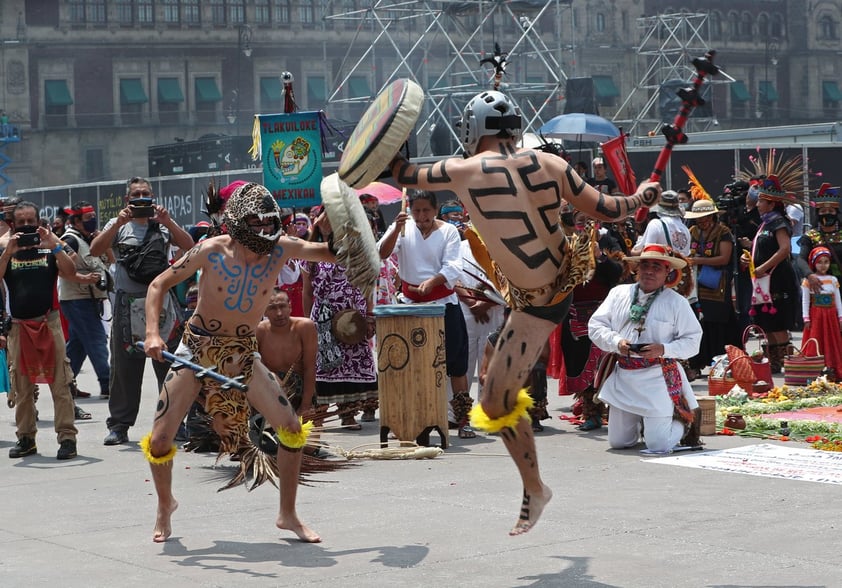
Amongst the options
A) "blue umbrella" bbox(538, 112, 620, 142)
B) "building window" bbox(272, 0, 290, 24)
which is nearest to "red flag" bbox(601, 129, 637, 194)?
"blue umbrella" bbox(538, 112, 620, 142)

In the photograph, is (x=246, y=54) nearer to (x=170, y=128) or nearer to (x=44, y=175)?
(x=170, y=128)

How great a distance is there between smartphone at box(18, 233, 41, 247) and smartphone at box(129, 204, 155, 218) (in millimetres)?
720

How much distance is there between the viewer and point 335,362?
11.0 metres

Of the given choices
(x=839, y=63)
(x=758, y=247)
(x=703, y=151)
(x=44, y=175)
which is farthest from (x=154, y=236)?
(x=839, y=63)

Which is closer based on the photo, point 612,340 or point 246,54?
point 612,340

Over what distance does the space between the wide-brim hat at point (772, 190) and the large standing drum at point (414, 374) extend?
507 cm

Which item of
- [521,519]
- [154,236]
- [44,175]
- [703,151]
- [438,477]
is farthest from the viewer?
[44,175]

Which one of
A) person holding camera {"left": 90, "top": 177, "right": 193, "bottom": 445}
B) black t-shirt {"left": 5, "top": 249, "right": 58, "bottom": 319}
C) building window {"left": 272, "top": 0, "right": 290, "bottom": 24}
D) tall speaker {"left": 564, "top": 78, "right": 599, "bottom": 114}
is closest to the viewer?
black t-shirt {"left": 5, "top": 249, "right": 58, "bottom": 319}

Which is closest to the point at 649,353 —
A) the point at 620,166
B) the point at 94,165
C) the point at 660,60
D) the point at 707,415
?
the point at 707,415

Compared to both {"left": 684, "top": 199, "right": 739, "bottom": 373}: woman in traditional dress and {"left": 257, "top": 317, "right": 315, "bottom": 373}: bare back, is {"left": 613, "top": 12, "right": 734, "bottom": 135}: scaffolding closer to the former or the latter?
{"left": 684, "top": 199, "right": 739, "bottom": 373}: woman in traditional dress

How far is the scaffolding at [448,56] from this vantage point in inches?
1582

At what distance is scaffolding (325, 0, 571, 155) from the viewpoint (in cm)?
4019

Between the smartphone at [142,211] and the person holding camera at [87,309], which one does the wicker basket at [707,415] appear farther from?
the person holding camera at [87,309]

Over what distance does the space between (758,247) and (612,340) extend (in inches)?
194
